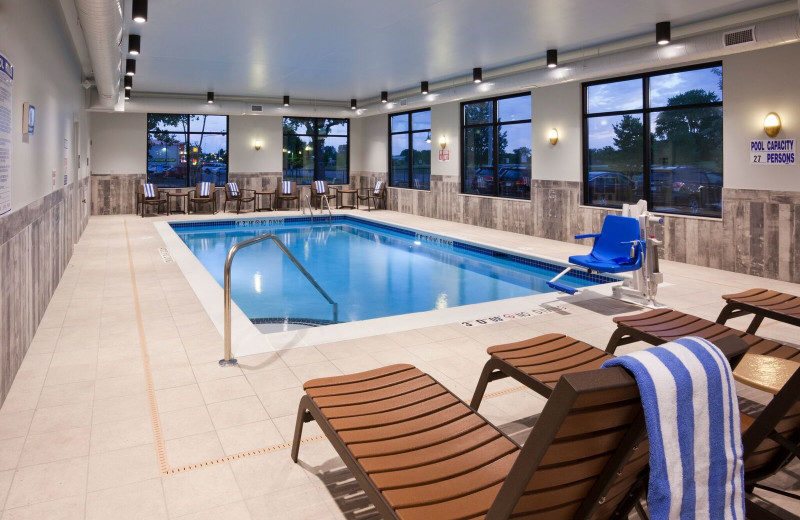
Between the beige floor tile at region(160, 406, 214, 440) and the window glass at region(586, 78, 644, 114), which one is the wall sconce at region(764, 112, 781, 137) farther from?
the beige floor tile at region(160, 406, 214, 440)

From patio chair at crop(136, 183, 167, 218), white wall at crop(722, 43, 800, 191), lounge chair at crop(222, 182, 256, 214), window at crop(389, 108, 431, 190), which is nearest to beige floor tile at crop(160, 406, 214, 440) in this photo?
white wall at crop(722, 43, 800, 191)

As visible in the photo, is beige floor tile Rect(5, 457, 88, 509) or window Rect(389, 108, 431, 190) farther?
window Rect(389, 108, 431, 190)

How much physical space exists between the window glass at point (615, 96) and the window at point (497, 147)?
179cm

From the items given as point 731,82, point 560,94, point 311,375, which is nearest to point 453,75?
point 560,94

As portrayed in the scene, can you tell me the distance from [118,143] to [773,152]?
46.6 feet

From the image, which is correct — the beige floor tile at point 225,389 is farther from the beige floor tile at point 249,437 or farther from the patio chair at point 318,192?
the patio chair at point 318,192

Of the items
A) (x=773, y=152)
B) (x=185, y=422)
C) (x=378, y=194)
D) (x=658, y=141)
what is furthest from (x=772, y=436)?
(x=378, y=194)

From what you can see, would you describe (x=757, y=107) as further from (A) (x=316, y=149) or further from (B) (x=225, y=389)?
(A) (x=316, y=149)

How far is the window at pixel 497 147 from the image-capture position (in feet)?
37.7

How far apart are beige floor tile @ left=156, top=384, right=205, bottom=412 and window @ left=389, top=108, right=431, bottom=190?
38.3 ft

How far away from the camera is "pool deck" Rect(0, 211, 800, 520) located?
233 cm

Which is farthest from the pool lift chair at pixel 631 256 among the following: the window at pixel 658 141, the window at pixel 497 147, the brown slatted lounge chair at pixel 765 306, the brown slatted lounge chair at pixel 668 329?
the window at pixel 497 147

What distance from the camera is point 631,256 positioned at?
18.9 ft

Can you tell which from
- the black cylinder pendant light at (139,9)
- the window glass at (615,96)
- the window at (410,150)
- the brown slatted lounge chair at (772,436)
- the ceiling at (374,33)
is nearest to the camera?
the brown slatted lounge chair at (772,436)
